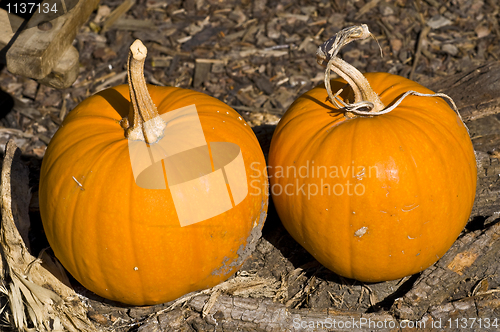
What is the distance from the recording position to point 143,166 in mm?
2408

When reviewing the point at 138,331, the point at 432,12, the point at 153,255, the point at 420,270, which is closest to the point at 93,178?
the point at 153,255

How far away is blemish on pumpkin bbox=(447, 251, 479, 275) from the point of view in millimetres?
2807

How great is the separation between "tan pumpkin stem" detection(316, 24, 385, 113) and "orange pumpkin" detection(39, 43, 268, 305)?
633mm

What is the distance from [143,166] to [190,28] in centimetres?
340

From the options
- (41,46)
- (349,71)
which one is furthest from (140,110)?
(41,46)

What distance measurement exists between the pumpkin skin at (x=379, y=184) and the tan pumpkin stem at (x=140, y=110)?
779 millimetres

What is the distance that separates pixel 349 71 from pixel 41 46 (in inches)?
101

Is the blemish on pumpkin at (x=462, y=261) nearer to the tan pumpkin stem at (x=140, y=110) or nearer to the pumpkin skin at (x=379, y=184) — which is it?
the pumpkin skin at (x=379, y=184)

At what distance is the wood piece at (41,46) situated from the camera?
3.56 metres

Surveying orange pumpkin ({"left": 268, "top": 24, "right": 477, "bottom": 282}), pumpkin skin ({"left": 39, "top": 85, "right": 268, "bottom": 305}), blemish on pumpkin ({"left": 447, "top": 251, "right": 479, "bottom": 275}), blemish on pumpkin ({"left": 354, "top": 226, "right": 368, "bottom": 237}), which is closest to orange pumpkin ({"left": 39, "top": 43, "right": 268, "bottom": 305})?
pumpkin skin ({"left": 39, "top": 85, "right": 268, "bottom": 305})

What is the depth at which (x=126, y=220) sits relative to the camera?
2352 mm

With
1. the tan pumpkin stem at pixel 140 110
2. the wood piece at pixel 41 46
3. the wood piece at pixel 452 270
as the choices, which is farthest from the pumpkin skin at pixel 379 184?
the wood piece at pixel 41 46

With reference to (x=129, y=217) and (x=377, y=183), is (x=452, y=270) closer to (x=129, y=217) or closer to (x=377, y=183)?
(x=377, y=183)

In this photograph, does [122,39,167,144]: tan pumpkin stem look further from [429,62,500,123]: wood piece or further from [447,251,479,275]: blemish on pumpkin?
[429,62,500,123]: wood piece
